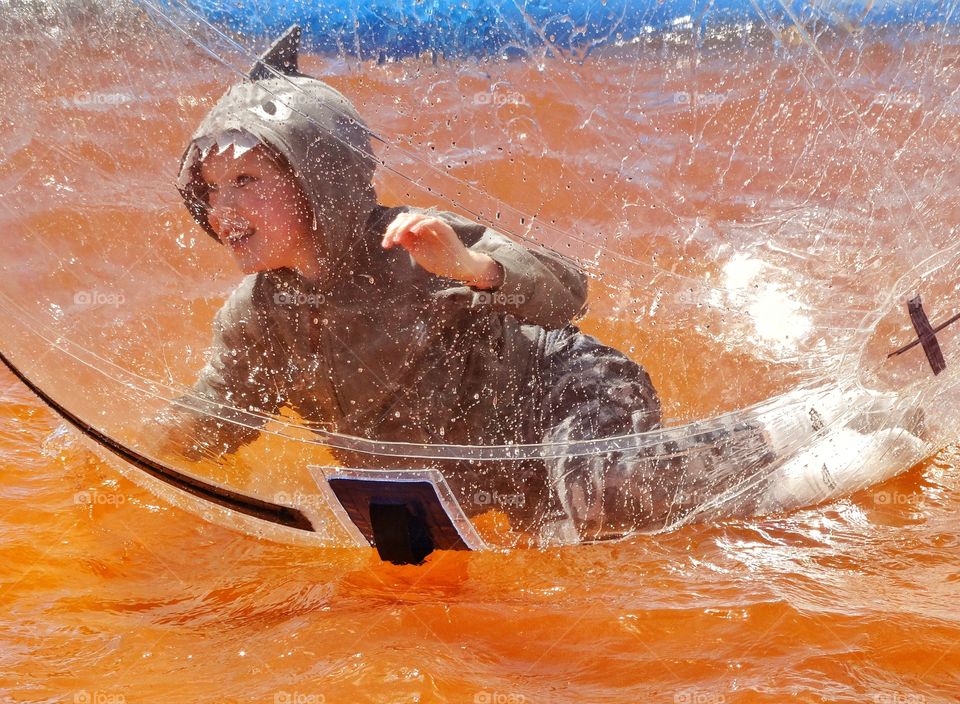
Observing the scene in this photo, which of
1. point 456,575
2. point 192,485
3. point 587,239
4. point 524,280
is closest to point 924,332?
point 587,239

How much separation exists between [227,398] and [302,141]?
53cm

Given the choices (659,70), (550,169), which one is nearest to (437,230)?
(550,169)

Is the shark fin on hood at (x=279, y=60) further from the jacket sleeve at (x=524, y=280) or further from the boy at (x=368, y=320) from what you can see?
the jacket sleeve at (x=524, y=280)

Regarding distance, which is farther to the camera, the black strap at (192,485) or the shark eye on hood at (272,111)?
the black strap at (192,485)

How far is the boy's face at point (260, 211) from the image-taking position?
125 centimetres

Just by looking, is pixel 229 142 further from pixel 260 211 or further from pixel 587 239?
pixel 587 239

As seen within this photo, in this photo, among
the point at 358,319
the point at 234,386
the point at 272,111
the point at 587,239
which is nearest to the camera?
the point at 272,111

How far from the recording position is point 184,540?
6.31ft

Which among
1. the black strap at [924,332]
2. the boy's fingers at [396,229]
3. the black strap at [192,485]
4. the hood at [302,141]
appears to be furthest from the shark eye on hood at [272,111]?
the black strap at [924,332]

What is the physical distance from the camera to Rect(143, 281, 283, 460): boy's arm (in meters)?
1.43

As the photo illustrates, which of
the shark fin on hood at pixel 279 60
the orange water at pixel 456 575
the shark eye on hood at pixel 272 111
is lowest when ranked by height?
the orange water at pixel 456 575

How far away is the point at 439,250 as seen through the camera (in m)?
1.32

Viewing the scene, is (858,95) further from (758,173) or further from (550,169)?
(550,169)

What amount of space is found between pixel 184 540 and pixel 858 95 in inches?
82.0
